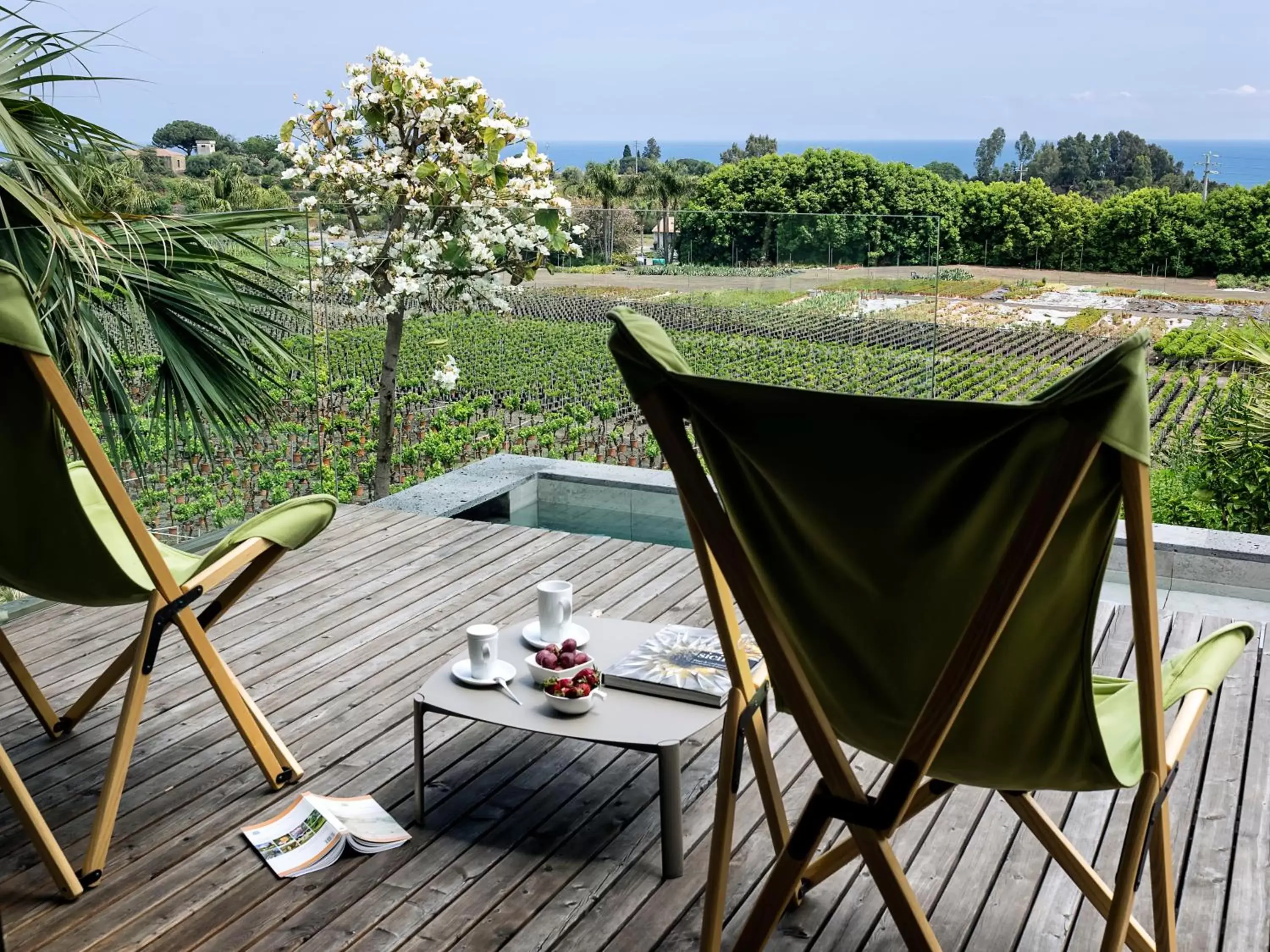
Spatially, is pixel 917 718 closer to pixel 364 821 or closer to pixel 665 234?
pixel 364 821

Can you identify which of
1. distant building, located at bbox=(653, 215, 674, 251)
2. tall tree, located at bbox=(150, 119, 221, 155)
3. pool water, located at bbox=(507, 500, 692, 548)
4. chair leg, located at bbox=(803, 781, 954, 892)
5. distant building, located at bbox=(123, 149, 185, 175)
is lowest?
pool water, located at bbox=(507, 500, 692, 548)

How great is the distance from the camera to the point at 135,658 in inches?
82.4

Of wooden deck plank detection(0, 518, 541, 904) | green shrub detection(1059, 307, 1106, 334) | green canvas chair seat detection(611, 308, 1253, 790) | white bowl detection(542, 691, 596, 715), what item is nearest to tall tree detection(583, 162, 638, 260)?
green shrub detection(1059, 307, 1106, 334)

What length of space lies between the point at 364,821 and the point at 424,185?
295 centimetres

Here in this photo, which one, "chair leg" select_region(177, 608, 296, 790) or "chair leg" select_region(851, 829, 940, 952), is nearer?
"chair leg" select_region(851, 829, 940, 952)

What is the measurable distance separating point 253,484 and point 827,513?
3137 millimetres

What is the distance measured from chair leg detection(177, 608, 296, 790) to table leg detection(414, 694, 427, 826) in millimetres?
306

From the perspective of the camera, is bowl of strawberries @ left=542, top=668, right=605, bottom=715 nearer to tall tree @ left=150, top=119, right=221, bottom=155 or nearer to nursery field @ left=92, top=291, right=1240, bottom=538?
nursery field @ left=92, top=291, right=1240, bottom=538

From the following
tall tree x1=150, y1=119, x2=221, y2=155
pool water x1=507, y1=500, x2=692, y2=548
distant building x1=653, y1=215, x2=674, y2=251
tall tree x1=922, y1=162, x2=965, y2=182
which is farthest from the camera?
tall tree x1=922, y1=162, x2=965, y2=182

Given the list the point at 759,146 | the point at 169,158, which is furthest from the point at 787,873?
the point at 759,146

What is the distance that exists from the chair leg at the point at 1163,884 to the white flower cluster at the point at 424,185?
11.4 ft

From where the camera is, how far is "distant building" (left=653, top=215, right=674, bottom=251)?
15.1 ft

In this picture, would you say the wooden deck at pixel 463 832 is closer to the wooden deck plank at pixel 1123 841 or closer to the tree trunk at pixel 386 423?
the wooden deck plank at pixel 1123 841

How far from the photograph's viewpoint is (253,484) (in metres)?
4.03
